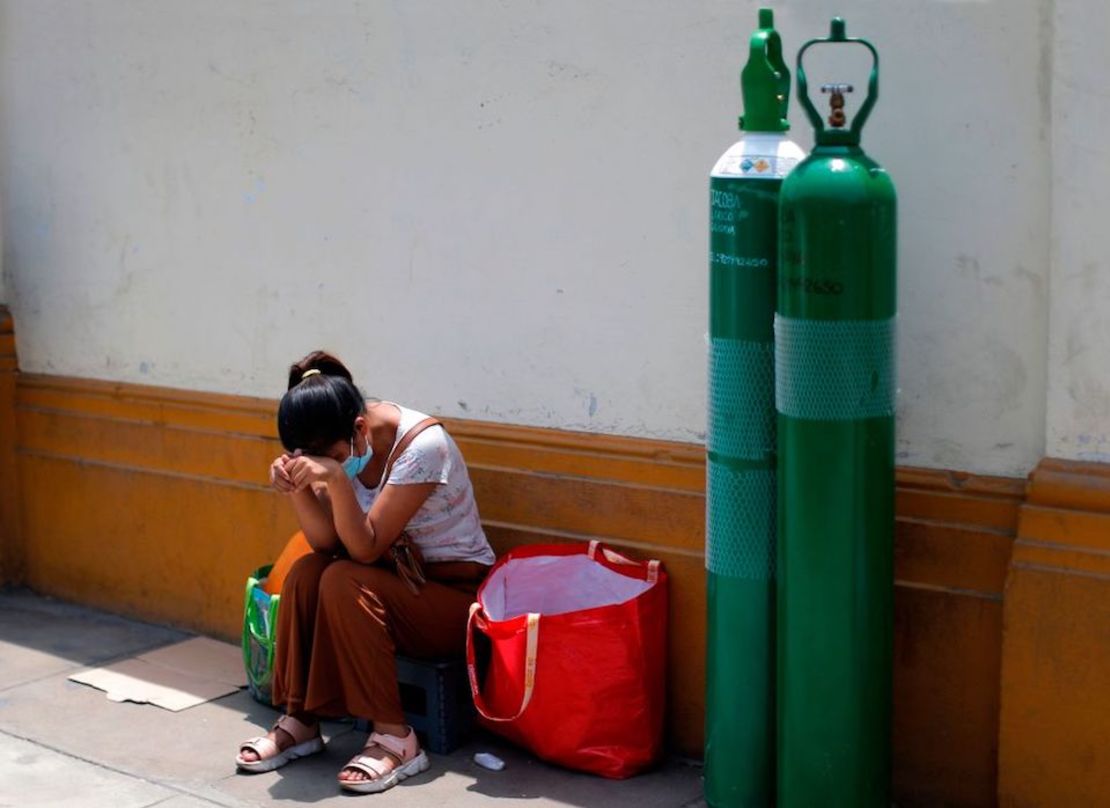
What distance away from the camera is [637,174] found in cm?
429

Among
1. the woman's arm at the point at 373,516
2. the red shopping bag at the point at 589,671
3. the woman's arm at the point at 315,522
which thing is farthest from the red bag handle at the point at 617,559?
the woman's arm at the point at 315,522

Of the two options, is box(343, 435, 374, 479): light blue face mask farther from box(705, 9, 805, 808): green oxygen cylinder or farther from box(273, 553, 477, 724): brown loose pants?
box(705, 9, 805, 808): green oxygen cylinder

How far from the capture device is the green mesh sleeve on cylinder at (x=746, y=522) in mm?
3762

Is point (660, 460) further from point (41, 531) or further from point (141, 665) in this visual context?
point (41, 531)

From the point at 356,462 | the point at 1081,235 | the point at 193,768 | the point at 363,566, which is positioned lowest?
the point at 193,768

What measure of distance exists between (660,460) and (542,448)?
Result: 1.35 ft

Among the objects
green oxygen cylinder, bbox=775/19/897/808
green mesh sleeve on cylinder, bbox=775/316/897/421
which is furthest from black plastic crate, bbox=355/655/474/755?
green mesh sleeve on cylinder, bbox=775/316/897/421

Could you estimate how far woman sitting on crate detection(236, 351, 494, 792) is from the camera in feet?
13.8

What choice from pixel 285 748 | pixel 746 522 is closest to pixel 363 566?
pixel 285 748

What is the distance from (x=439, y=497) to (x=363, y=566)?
290mm

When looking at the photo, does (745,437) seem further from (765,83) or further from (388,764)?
(388,764)

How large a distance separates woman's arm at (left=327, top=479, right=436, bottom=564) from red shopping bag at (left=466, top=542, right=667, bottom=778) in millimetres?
307

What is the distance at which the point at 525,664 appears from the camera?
4.16 meters

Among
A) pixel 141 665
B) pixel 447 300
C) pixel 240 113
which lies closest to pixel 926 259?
pixel 447 300
